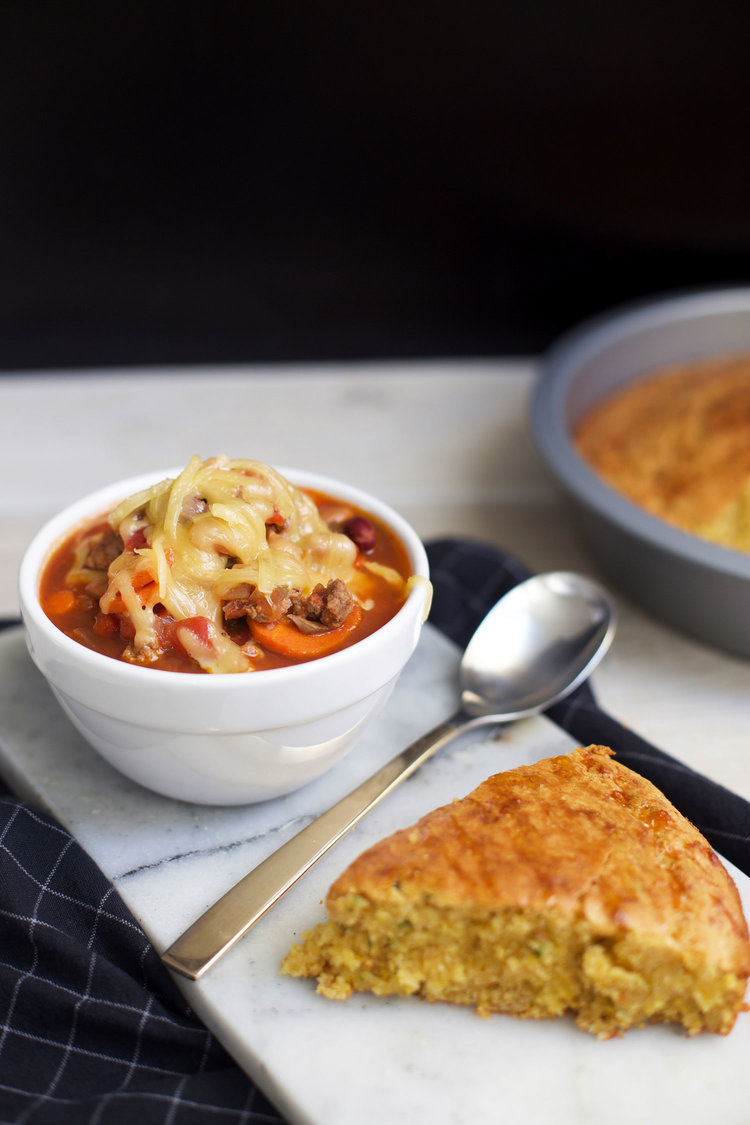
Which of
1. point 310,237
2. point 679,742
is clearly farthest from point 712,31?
point 679,742

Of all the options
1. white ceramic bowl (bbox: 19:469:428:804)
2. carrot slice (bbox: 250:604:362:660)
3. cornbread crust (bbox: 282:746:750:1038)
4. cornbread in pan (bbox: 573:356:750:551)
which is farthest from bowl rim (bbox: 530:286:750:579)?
carrot slice (bbox: 250:604:362:660)

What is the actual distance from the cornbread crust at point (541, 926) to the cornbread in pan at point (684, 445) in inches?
54.6

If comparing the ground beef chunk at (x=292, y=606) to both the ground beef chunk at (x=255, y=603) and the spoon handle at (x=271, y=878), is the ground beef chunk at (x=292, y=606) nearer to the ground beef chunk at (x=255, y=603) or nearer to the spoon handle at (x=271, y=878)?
the ground beef chunk at (x=255, y=603)

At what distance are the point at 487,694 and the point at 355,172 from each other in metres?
2.02

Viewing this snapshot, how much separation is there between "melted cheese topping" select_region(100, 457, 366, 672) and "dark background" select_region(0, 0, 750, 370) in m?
1.77

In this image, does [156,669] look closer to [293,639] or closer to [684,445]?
[293,639]

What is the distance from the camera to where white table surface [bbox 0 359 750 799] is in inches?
143

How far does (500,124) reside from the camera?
3.52 metres

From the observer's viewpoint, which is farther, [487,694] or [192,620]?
[487,694]

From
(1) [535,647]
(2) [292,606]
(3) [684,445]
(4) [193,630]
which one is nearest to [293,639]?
(2) [292,606]

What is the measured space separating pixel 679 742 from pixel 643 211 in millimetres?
2090

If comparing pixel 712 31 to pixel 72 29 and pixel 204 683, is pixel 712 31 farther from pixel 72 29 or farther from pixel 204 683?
pixel 204 683

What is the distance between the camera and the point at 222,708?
1.78 meters

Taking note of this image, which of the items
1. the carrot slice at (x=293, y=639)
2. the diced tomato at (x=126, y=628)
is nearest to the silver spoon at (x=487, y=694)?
the carrot slice at (x=293, y=639)
